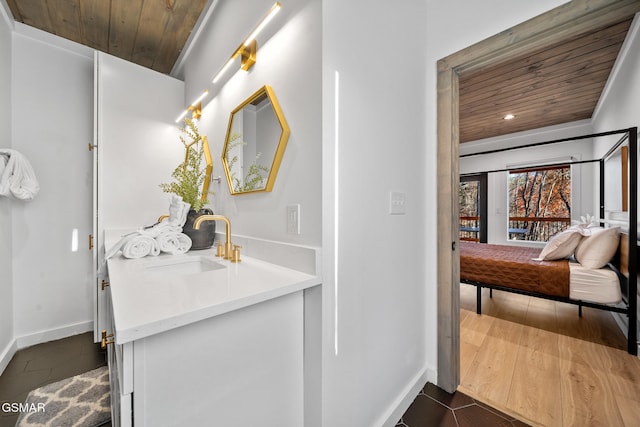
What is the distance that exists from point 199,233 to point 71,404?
112 centimetres

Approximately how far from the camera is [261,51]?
1327 mm

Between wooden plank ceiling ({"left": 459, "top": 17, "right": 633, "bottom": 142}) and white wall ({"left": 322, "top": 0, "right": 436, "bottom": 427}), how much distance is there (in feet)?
3.03

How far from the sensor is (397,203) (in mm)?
1334

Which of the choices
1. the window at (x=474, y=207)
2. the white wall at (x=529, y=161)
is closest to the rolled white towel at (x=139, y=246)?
the white wall at (x=529, y=161)

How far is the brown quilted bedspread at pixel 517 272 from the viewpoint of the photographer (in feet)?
7.27

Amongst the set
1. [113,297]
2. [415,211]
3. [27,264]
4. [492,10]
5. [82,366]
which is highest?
[492,10]

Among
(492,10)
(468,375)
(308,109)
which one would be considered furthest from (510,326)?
(308,109)

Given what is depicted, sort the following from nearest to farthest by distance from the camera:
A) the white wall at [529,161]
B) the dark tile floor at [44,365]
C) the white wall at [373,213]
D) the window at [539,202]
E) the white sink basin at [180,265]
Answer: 1. the white wall at [373,213]
2. the white sink basin at [180,265]
3. the dark tile floor at [44,365]
4. the white wall at [529,161]
5. the window at [539,202]

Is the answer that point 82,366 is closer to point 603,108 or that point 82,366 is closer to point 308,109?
point 308,109

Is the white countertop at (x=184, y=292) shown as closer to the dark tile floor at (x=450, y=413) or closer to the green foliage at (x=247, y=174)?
the green foliage at (x=247, y=174)

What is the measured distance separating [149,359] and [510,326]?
286 cm

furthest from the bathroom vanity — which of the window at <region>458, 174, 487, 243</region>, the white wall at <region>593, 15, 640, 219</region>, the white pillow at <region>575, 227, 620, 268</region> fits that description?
the window at <region>458, 174, 487, 243</region>

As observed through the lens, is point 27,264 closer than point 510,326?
Yes

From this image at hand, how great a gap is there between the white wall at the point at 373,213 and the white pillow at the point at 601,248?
1.75m
